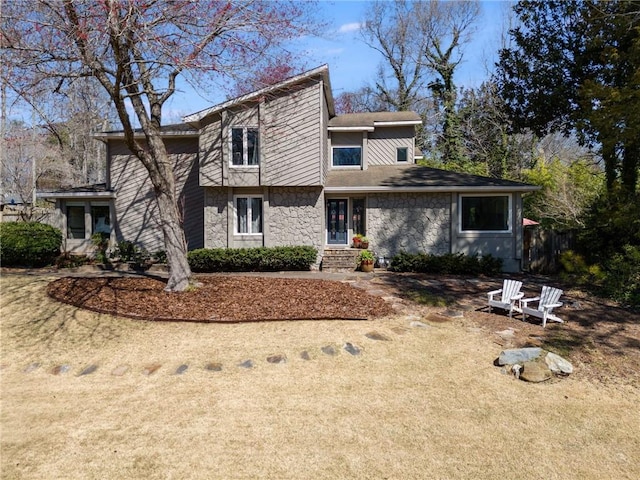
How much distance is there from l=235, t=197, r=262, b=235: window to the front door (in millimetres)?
2754

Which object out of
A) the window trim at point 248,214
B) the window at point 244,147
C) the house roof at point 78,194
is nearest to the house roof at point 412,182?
the window trim at point 248,214

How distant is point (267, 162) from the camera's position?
48.1ft

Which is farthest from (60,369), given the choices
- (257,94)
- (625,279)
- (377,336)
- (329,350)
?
(625,279)

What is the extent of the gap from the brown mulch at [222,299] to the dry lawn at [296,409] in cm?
49

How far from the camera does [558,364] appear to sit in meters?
6.00

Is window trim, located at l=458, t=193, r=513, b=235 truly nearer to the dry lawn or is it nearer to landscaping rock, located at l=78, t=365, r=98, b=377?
the dry lawn

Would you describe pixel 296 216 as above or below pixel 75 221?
above

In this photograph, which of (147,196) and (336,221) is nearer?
(336,221)

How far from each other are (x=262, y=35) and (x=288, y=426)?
8.40 m

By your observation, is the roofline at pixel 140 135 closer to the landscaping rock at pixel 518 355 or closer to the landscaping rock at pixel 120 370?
the landscaping rock at pixel 120 370

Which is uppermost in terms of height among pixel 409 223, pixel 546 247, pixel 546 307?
pixel 409 223

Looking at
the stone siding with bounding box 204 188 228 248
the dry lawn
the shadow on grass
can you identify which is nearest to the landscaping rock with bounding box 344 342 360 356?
the dry lawn

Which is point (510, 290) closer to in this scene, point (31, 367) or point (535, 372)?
point (535, 372)

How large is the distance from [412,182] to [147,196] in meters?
10.4
